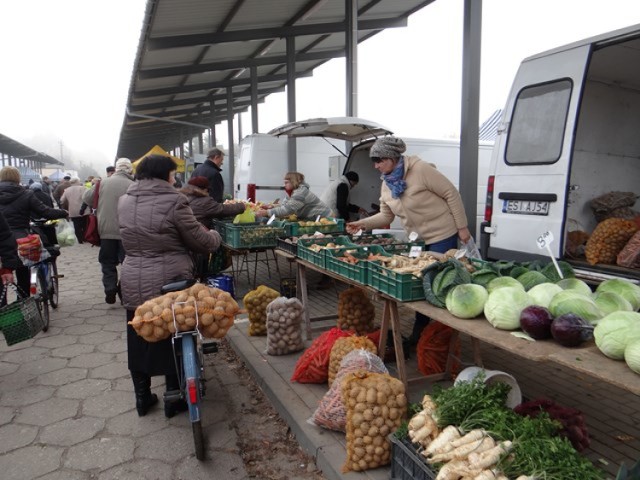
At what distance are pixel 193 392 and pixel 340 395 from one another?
3.10ft

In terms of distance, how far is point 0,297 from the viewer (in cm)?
473

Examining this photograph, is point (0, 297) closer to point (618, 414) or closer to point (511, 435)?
point (511, 435)

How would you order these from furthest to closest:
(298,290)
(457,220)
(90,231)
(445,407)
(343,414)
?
(90,231) → (298,290) → (457,220) → (343,414) → (445,407)

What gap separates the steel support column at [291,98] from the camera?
36.7ft

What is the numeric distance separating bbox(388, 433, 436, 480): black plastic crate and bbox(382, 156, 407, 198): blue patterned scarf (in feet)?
7.51

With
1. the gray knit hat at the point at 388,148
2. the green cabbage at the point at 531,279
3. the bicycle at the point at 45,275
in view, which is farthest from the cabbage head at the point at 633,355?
the bicycle at the point at 45,275

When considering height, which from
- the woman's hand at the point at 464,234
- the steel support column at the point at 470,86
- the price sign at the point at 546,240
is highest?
the steel support column at the point at 470,86

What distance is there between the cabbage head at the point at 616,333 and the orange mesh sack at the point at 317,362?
2.10 m

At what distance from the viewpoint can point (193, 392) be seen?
300cm

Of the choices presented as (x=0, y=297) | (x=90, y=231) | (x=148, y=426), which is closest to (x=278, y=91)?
(x=90, y=231)

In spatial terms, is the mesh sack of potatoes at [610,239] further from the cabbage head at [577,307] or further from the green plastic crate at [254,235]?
the green plastic crate at [254,235]

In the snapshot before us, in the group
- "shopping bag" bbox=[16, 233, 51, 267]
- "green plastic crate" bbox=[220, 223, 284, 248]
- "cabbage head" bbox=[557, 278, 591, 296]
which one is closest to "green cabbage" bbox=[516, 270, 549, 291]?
"cabbage head" bbox=[557, 278, 591, 296]

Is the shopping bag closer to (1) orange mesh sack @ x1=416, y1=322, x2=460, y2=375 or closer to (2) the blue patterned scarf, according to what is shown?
(2) the blue patterned scarf

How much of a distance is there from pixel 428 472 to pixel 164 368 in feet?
6.81
